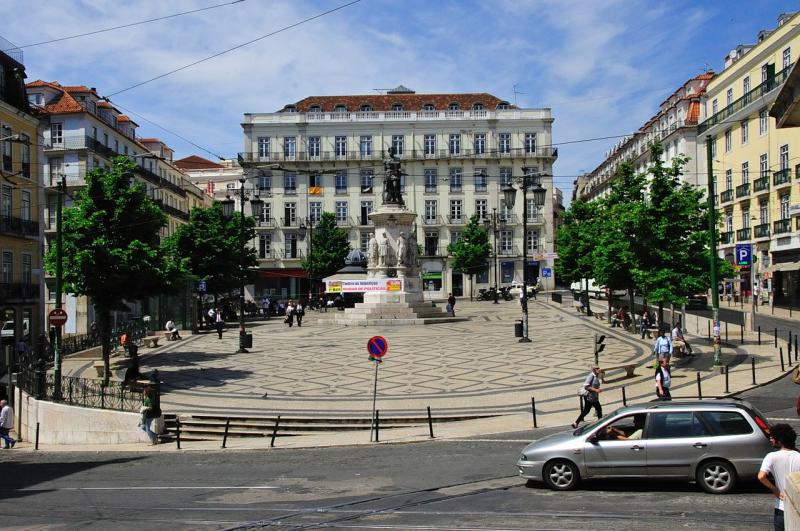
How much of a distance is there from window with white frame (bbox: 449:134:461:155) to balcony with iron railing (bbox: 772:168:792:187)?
36.6 metres

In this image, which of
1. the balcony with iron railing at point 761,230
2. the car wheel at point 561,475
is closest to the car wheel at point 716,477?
the car wheel at point 561,475

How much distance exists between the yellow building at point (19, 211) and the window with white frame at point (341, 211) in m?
40.4

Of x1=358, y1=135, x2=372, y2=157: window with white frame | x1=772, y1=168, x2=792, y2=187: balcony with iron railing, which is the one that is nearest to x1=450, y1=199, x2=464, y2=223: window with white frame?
x1=358, y1=135, x2=372, y2=157: window with white frame

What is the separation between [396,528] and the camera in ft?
28.1

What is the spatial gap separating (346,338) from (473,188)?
45.4 metres

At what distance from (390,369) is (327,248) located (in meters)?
47.4

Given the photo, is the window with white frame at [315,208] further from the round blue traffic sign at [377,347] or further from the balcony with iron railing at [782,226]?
the round blue traffic sign at [377,347]

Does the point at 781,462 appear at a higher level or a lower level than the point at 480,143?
lower

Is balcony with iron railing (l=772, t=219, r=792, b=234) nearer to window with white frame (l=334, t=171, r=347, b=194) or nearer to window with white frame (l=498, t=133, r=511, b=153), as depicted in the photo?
window with white frame (l=498, t=133, r=511, b=153)

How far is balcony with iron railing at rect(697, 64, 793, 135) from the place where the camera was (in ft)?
142

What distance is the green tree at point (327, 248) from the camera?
7062cm

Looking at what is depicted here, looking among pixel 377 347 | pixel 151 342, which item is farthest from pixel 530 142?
pixel 377 347

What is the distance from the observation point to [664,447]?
10094 millimetres

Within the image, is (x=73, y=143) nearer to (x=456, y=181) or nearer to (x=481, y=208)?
(x=456, y=181)
